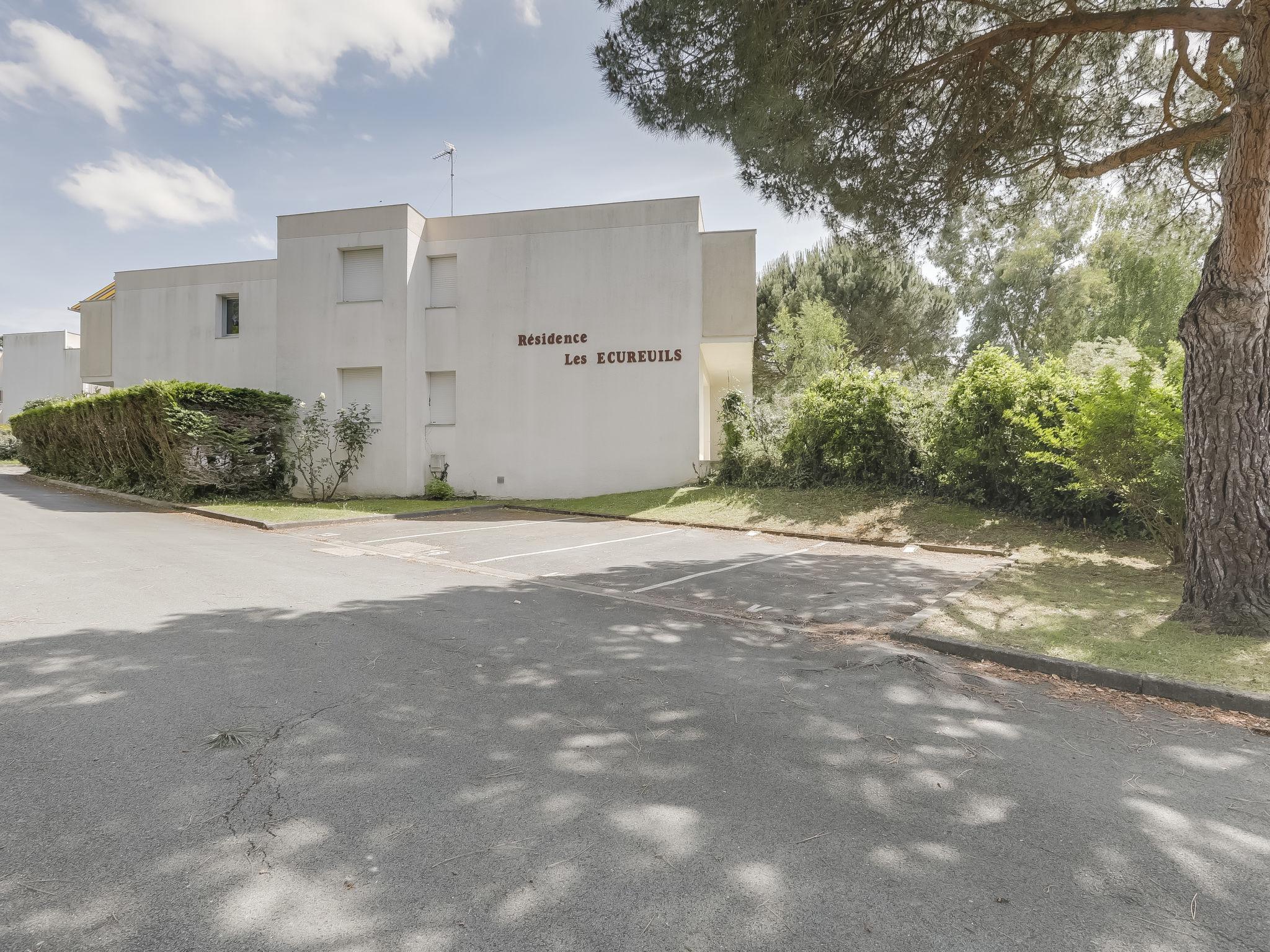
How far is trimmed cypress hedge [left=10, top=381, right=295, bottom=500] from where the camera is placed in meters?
14.4

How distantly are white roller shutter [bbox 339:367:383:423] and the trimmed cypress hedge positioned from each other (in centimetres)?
152

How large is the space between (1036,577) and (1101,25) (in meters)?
5.97

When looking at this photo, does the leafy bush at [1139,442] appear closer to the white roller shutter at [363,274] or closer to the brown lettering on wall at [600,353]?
the brown lettering on wall at [600,353]

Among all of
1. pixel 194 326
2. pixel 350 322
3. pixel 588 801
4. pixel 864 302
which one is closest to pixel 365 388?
pixel 350 322

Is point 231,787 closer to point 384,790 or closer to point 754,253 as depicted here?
point 384,790

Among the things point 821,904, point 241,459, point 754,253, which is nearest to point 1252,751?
point 821,904

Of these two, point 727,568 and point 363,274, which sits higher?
point 363,274

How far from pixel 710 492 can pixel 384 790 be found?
13.3 m

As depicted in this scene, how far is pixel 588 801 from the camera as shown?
2787mm

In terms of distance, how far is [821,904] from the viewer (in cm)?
219

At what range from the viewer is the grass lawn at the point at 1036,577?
193 inches

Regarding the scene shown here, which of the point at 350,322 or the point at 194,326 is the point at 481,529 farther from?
the point at 194,326

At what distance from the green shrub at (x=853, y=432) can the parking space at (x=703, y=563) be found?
9.49 feet

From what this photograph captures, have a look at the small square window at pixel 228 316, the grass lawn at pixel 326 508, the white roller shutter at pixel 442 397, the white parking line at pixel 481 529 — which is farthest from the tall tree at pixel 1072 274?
the small square window at pixel 228 316
